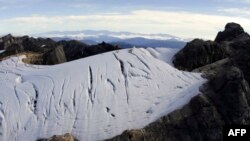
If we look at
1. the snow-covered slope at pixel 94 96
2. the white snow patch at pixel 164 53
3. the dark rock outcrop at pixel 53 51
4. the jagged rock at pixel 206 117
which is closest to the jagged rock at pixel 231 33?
the white snow patch at pixel 164 53

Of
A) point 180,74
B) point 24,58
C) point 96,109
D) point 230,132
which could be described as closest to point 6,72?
point 24,58

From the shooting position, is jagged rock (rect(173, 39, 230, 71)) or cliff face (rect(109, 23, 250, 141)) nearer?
cliff face (rect(109, 23, 250, 141))

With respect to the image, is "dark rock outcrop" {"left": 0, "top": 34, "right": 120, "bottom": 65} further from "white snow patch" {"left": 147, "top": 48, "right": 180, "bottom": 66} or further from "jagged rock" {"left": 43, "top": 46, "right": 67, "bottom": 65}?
"white snow patch" {"left": 147, "top": 48, "right": 180, "bottom": 66}

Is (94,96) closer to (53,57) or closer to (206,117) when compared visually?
(206,117)

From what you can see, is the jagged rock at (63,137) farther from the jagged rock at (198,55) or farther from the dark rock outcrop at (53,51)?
the dark rock outcrop at (53,51)

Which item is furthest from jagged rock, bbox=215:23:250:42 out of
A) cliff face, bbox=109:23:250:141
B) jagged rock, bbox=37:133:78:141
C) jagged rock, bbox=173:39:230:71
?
jagged rock, bbox=37:133:78:141
